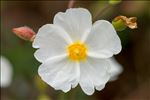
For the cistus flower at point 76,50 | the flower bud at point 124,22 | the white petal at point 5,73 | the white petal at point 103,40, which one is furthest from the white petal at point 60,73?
the white petal at point 5,73

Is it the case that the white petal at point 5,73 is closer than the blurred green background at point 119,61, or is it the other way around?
the white petal at point 5,73

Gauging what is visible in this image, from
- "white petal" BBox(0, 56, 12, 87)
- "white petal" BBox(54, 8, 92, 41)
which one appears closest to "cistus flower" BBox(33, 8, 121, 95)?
"white petal" BBox(54, 8, 92, 41)

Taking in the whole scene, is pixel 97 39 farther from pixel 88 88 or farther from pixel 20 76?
pixel 20 76

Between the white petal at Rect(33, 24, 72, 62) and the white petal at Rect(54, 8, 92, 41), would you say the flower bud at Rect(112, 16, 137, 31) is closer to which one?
the white petal at Rect(54, 8, 92, 41)

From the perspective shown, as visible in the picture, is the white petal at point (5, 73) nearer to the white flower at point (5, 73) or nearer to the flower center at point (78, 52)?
the white flower at point (5, 73)

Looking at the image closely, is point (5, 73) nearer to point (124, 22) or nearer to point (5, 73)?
point (5, 73)
